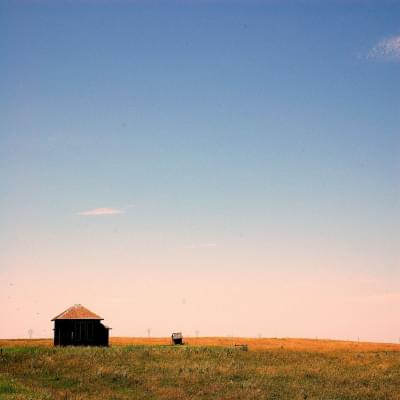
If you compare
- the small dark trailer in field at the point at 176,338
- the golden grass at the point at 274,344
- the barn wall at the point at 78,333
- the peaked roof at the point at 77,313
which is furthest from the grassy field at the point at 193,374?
the small dark trailer in field at the point at 176,338

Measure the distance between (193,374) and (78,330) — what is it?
23380 millimetres

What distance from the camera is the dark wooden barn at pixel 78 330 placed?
56.5 metres

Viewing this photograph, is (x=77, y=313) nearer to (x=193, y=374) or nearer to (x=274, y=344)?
(x=193, y=374)

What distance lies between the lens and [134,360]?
4188 cm

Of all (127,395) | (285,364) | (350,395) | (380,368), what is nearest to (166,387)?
(127,395)

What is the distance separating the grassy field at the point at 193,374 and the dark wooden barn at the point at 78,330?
1029cm

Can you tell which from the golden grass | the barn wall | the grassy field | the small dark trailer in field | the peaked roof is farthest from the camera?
the small dark trailer in field

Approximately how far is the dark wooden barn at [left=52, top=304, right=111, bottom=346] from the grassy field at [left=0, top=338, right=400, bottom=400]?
10293 mm

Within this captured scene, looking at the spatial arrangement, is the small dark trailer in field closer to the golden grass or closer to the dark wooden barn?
the golden grass

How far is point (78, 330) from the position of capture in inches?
2235

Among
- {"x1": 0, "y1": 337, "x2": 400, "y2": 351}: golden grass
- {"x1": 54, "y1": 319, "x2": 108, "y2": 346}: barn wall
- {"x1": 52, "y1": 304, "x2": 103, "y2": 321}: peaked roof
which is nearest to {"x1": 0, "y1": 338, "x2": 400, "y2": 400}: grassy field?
{"x1": 0, "y1": 337, "x2": 400, "y2": 351}: golden grass

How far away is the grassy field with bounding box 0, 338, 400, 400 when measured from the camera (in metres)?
31.2

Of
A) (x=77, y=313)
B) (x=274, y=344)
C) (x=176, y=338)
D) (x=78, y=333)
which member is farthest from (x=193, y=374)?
(x=274, y=344)

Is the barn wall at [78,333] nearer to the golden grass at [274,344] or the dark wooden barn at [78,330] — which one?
the dark wooden barn at [78,330]
